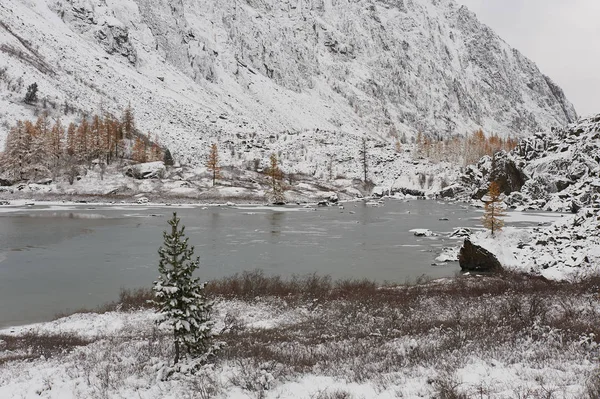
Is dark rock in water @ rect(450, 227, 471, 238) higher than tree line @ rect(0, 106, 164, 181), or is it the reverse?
tree line @ rect(0, 106, 164, 181)

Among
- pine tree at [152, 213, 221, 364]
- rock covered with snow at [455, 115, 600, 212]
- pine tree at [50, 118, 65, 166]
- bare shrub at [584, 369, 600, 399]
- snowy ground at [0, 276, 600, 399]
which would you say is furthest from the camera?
pine tree at [50, 118, 65, 166]

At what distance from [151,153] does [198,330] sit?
104 m

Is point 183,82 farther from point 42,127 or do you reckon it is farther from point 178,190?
point 178,190

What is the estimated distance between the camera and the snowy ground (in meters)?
8.27

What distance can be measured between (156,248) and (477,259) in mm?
25217

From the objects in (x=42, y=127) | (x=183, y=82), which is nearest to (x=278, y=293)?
(x=42, y=127)

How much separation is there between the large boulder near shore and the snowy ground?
8055 centimetres

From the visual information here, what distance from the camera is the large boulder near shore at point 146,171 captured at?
93250 mm

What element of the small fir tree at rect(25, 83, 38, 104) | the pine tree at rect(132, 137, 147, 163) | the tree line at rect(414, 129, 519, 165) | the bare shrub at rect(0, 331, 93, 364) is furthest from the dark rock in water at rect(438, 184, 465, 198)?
the small fir tree at rect(25, 83, 38, 104)

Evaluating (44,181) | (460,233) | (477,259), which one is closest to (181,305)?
(477,259)

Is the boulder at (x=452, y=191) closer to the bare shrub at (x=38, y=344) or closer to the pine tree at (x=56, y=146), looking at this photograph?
the pine tree at (x=56, y=146)

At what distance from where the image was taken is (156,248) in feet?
116

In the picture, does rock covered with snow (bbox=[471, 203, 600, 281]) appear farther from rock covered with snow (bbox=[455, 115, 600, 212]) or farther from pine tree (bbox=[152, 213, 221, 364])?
rock covered with snow (bbox=[455, 115, 600, 212])

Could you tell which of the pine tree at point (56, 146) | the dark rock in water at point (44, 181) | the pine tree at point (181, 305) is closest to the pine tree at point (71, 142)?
the pine tree at point (56, 146)
